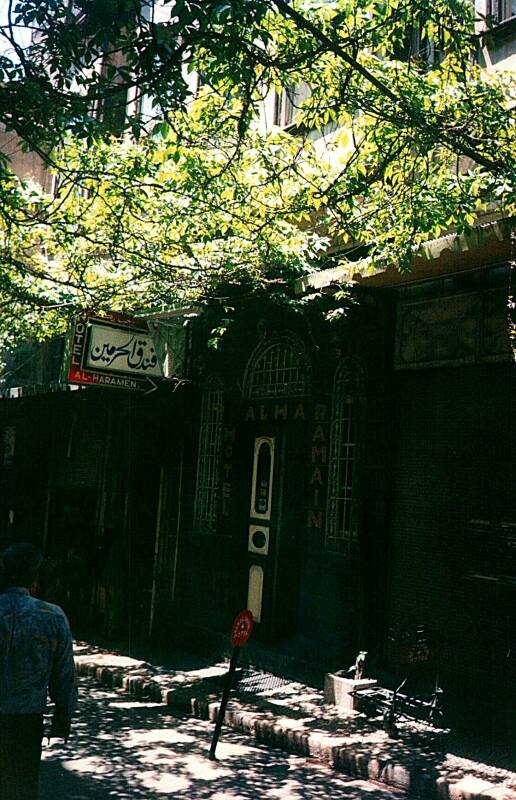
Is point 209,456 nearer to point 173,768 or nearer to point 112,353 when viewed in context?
point 112,353

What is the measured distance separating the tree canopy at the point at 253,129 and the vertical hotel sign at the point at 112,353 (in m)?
0.53

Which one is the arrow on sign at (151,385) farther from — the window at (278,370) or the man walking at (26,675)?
the man walking at (26,675)

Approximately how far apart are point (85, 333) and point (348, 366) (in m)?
3.72

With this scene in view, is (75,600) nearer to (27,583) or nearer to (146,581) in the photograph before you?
(146,581)

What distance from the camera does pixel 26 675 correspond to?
3.97 meters

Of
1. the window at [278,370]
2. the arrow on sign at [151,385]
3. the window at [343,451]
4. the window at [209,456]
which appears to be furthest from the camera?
the window at [209,456]

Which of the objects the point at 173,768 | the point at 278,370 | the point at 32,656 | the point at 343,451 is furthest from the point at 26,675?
the point at 278,370

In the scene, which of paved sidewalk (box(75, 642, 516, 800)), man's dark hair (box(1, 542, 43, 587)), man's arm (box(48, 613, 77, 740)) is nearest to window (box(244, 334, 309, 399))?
paved sidewalk (box(75, 642, 516, 800))

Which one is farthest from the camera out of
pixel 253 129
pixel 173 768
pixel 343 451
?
pixel 343 451

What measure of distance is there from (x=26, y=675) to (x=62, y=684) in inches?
8.3

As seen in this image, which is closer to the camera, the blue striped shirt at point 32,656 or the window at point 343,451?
Answer: the blue striped shirt at point 32,656

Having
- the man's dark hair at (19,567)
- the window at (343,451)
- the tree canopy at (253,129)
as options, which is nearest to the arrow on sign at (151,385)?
the tree canopy at (253,129)

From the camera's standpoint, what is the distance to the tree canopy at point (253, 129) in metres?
5.80

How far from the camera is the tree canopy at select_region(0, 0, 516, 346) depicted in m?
5.80
